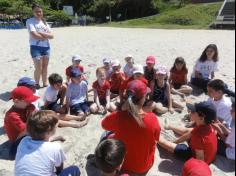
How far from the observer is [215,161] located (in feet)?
12.4

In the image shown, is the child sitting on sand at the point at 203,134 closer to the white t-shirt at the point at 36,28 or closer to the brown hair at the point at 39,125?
the brown hair at the point at 39,125

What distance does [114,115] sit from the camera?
329 centimetres

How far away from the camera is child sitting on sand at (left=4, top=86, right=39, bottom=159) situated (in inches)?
149

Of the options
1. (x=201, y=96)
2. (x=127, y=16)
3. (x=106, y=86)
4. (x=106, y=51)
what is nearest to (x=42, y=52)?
(x=106, y=86)

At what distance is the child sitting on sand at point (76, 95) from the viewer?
16.6 ft

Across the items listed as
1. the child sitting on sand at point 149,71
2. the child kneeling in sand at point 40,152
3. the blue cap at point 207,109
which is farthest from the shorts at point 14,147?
the child sitting on sand at point 149,71

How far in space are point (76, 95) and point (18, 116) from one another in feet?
4.75

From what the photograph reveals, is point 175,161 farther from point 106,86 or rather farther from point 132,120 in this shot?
point 106,86

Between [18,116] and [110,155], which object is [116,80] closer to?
[18,116]

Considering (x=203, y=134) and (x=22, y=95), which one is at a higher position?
(x=22, y=95)

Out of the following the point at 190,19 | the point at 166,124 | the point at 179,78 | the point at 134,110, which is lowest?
the point at 190,19

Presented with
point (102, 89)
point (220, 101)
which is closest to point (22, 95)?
point (102, 89)

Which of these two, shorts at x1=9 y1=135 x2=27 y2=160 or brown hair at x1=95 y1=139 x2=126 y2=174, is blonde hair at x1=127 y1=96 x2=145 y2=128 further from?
shorts at x1=9 y1=135 x2=27 y2=160

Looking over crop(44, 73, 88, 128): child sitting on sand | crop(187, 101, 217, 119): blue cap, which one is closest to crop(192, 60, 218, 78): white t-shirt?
crop(44, 73, 88, 128): child sitting on sand
